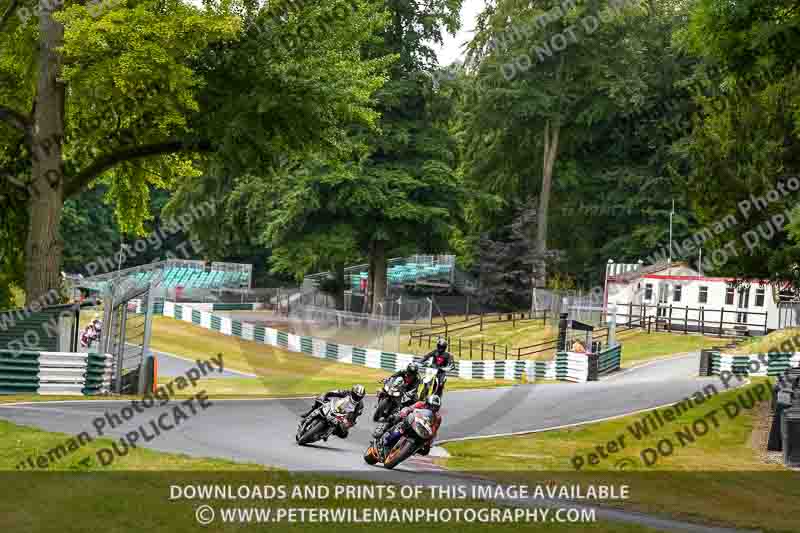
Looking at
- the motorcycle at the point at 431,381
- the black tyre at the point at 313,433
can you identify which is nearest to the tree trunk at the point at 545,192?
the motorcycle at the point at 431,381

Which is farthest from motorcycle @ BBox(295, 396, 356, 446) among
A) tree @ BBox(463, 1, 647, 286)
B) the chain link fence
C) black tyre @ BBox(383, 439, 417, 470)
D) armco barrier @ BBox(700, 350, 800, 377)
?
tree @ BBox(463, 1, 647, 286)

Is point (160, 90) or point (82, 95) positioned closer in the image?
point (82, 95)

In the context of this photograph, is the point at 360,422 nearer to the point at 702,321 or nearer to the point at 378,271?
the point at 702,321

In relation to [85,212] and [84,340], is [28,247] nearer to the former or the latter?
[84,340]

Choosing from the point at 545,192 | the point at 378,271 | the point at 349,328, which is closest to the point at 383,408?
the point at 349,328

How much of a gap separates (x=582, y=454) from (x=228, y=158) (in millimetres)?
12325

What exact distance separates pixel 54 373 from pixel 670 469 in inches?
473

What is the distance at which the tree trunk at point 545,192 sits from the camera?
204 feet

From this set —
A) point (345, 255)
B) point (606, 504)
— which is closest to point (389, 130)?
point (345, 255)

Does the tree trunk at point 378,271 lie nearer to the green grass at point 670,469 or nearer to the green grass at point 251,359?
the green grass at point 251,359

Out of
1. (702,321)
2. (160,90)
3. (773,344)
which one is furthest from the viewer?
(702,321)

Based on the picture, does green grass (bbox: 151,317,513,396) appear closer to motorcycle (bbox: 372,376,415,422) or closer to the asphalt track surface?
the asphalt track surface

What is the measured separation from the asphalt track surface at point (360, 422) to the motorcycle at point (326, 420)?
0.21 meters

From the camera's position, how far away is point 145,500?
9898mm
